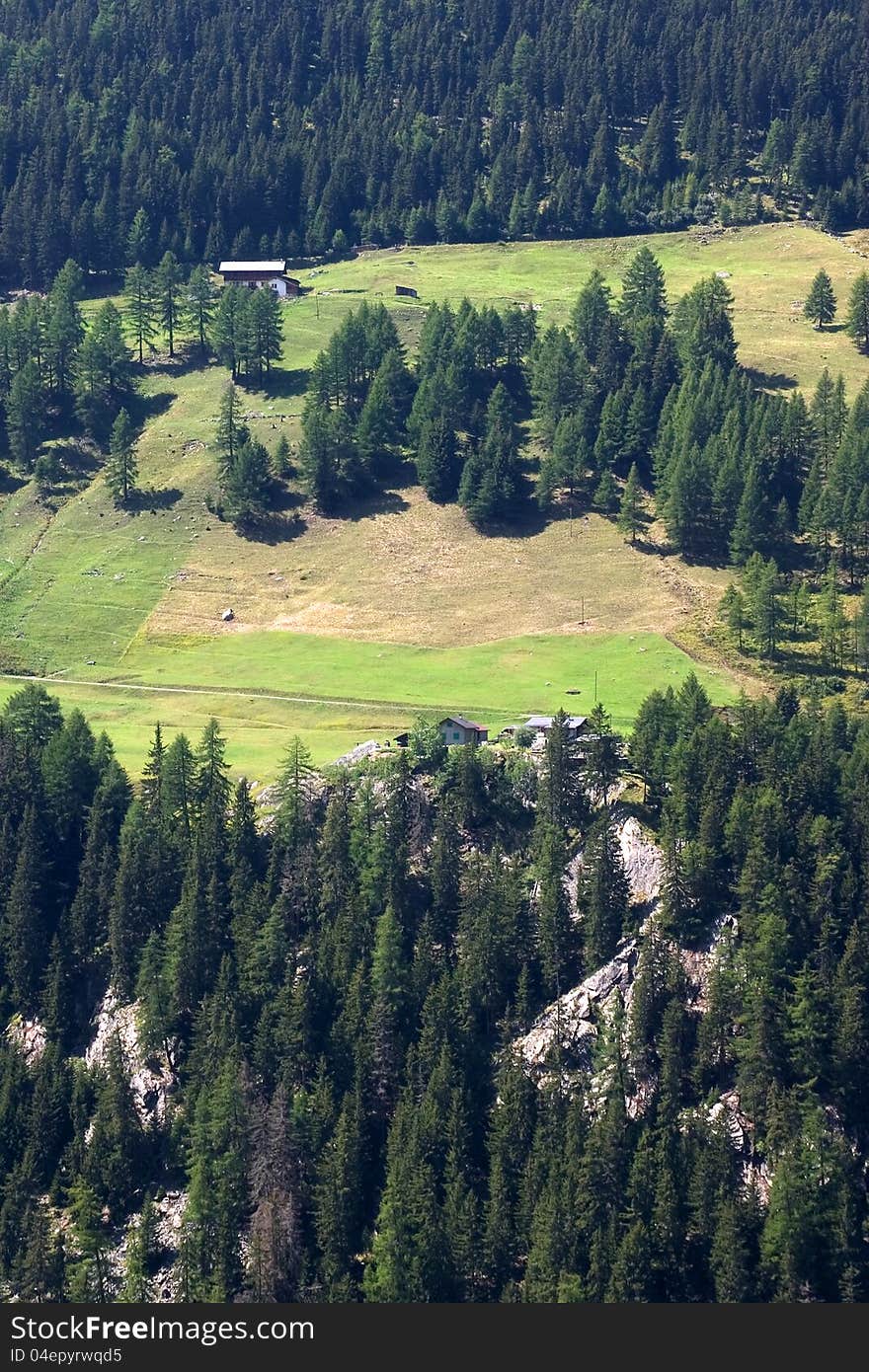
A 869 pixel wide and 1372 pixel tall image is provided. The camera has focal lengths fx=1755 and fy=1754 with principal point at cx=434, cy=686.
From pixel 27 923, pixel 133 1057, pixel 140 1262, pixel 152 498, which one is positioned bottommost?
pixel 140 1262

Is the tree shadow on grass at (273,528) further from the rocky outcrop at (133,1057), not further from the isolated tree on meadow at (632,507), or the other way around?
the rocky outcrop at (133,1057)

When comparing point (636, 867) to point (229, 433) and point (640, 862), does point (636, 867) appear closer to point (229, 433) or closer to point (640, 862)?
point (640, 862)

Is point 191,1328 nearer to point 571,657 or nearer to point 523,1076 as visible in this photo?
point 523,1076

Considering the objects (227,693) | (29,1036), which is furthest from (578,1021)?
(227,693)

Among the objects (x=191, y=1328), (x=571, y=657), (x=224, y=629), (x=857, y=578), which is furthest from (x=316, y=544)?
(x=191, y=1328)

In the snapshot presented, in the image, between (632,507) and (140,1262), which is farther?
(632,507)

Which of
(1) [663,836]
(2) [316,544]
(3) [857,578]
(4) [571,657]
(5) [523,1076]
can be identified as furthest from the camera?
(2) [316,544]
